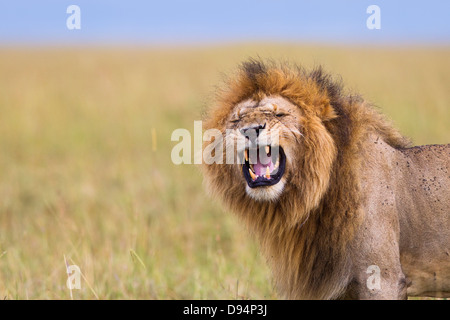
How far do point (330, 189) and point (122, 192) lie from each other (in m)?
5.84

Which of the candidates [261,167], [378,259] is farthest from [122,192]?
[378,259]

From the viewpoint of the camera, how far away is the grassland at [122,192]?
542 centimetres

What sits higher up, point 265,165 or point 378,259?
point 265,165

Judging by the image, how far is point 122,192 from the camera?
888 cm

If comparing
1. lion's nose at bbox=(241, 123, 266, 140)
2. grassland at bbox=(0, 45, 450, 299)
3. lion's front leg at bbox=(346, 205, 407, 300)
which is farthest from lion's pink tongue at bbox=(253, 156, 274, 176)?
grassland at bbox=(0, 45, 450, 299)

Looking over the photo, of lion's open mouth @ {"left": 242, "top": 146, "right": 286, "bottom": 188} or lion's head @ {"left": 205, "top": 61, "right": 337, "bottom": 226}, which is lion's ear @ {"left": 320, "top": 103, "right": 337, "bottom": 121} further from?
lion's open mouth @ {"left": 242, "top": 146, "right": 286, "bottom": 188}

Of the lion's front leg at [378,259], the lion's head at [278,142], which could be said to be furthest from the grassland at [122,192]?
the lion's front leg at [378,259]

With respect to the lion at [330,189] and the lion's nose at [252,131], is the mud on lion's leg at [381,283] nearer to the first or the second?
the lion at [330,189]

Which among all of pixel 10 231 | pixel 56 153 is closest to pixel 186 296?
pixel 10 231

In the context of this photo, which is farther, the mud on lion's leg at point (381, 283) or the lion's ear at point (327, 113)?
the lion's ear at point (327, 113)

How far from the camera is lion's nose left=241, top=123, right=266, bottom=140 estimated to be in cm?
321

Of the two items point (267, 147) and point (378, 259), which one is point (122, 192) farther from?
point (378, 259)

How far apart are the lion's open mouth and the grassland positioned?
89 centimetres
